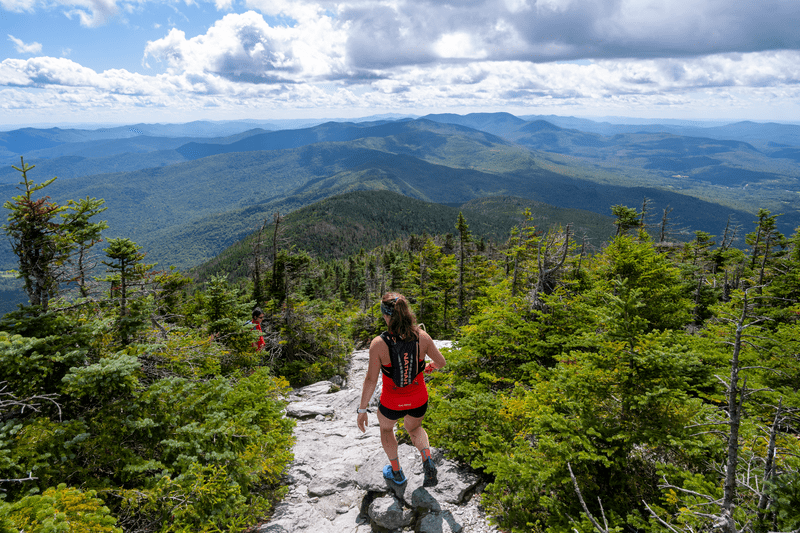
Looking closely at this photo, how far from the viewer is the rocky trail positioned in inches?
224

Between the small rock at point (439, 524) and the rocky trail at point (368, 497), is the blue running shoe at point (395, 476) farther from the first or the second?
the small rock at point (439, 524)

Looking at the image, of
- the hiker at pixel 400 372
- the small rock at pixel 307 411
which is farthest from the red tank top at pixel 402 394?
the small rock at pixel 307 411

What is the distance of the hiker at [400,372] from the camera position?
541cm

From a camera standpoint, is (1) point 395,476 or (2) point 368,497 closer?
(1) point 395,476

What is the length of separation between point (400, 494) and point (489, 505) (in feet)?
4.76

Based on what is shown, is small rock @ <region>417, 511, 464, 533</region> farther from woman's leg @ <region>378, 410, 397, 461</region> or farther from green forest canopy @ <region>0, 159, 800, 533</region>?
woman's leg @ <region>378, 410, 397, 461</region>

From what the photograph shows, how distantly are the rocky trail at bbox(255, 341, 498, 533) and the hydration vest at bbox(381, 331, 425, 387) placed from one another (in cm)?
205

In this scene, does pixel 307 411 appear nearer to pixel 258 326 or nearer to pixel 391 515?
pixel 258 326

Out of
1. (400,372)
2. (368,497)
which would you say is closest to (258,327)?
(368,497)

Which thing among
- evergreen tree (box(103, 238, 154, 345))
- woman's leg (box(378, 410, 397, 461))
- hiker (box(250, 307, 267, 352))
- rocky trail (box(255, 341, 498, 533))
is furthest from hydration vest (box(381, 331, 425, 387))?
hiker (box(250, 307, 267, 352))

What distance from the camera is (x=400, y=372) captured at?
18.1 ft

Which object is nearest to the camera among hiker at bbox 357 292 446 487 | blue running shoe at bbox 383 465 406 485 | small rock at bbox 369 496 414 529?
hiker at bbox 357 292 446 487

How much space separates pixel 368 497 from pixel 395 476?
2.65ft

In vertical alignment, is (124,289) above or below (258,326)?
above
